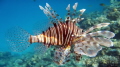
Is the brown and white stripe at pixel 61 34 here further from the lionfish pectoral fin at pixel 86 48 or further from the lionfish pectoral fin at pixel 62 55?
the lionfish pectoral fin at pixel 86 48

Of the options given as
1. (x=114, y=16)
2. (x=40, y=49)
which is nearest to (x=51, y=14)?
(x=40, y=49)

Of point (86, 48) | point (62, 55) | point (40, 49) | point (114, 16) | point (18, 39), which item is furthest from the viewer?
point (114, 16)

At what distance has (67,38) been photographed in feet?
7.15

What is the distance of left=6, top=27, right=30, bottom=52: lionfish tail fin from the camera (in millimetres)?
2529

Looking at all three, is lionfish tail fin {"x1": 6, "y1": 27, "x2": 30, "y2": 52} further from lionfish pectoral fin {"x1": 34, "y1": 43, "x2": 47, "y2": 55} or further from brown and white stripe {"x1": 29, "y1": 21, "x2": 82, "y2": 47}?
brown and white stripe {"x1": 29, "y1": 21, "x2": 82, "y2": 47}

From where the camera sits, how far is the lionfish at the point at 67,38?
6.21ft

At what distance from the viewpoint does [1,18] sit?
327ft

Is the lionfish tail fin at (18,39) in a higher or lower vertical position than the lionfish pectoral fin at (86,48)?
higher

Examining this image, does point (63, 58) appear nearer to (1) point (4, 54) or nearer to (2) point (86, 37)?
(2) point (86, 37)

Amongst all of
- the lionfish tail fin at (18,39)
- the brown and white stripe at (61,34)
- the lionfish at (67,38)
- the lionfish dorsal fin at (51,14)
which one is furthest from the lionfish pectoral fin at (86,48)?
the lionfish tail fin at (18,39)

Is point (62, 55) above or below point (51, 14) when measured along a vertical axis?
below

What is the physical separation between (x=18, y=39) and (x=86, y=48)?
143 centimetres

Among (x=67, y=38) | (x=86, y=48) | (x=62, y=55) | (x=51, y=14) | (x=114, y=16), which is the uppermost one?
(x=114, y=16)

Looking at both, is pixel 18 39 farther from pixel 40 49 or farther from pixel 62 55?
pixel 62 55
